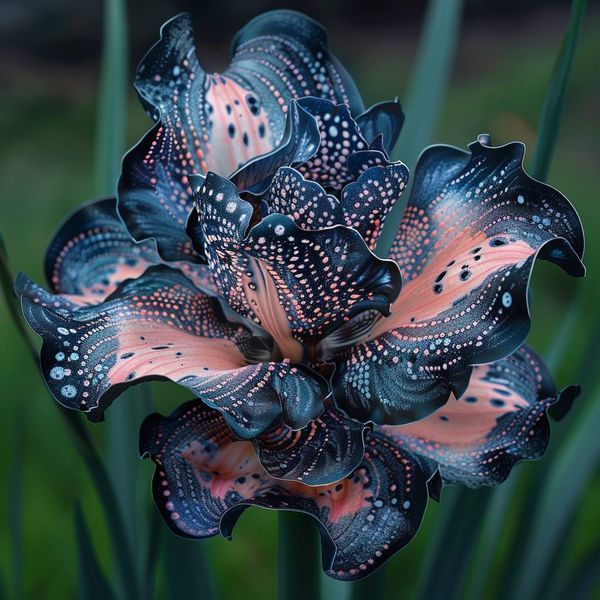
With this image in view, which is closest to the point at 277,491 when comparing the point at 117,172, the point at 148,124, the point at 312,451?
the point at 312,451

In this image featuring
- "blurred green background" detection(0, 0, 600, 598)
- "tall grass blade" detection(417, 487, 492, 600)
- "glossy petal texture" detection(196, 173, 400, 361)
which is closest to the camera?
"glossy petal texture" detection(196, 173, 400, 361)

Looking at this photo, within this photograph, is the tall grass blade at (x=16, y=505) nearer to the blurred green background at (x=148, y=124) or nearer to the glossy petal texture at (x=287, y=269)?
the blurred green background at (x=148, y=124)

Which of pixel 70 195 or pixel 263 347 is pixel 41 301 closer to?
pixel 263 347

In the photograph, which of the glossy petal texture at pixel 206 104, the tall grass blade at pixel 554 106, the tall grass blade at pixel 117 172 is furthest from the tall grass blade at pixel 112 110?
the tall grass blade at pixel 554 106

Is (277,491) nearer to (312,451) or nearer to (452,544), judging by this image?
(312,451)

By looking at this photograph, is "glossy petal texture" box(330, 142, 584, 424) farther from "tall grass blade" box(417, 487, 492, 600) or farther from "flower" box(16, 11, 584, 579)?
"tall grass blade" box(417, 487, 492, 600)

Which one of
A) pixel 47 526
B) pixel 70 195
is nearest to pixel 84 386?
pixel 47 526

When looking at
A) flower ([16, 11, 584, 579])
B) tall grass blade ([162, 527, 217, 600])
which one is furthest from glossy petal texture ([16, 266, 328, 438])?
tall grass blade ([162, 527, 217, 600])
